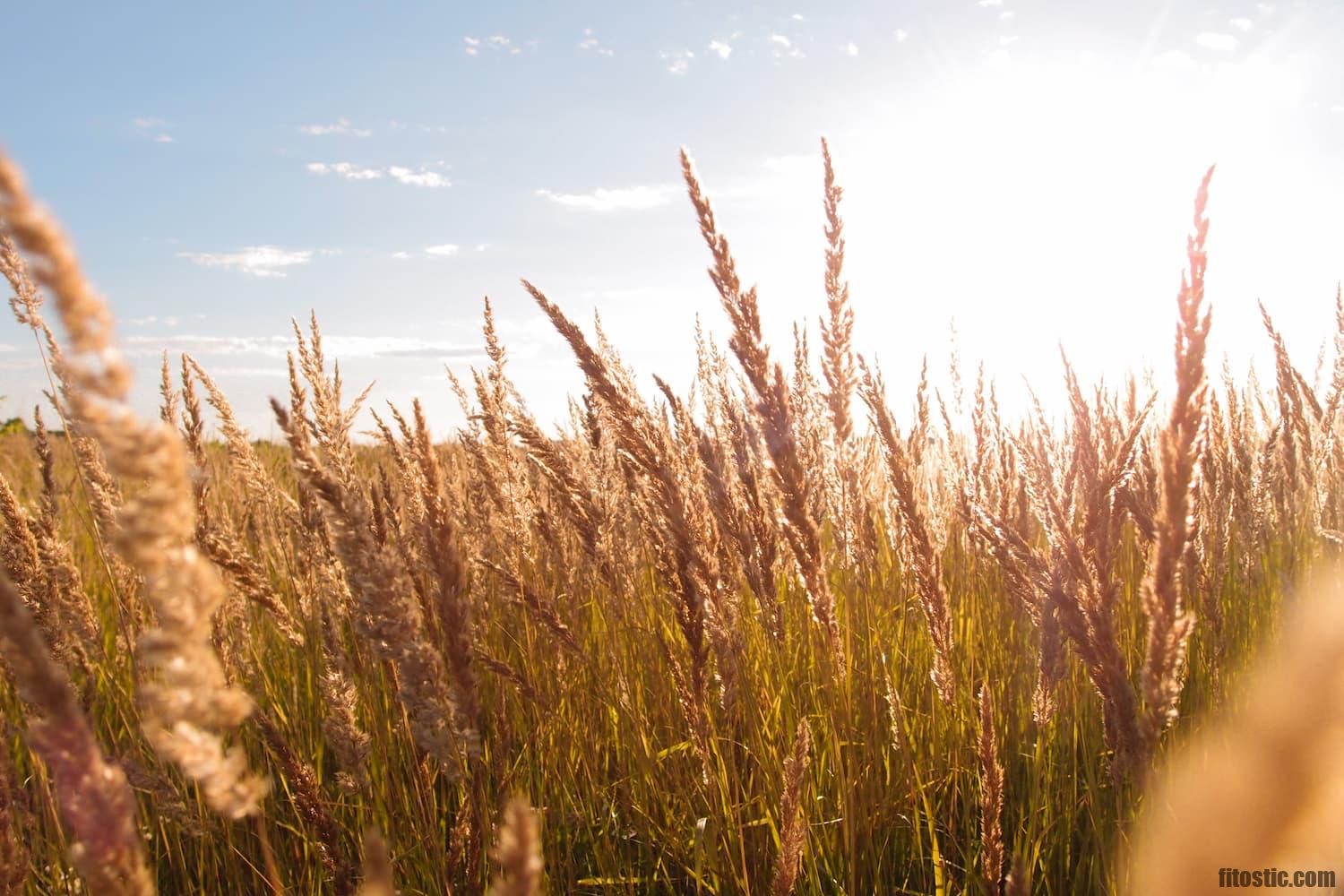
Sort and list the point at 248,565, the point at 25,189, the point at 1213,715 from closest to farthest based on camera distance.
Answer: the point at 25,189
the point at 248,565
the point at 1213,715

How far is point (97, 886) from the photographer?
2.56ft

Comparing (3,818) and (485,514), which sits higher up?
(485,514)

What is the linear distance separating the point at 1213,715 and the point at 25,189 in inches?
111

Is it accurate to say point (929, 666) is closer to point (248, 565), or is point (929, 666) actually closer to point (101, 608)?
point (248, 565)

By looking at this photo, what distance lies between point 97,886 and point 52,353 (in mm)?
2468

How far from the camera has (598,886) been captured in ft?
6.91

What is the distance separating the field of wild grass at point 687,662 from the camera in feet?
3.41

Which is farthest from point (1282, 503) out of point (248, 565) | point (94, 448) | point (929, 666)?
point (94, 448)

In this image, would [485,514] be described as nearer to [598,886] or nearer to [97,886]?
[598,886]

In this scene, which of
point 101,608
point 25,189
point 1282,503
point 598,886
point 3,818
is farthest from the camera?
point 101,608

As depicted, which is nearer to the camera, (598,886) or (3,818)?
(3,818)

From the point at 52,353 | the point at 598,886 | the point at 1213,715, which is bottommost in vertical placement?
the point at 598,886

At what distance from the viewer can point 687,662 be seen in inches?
103

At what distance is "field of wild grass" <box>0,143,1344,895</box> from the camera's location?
1038 mm
